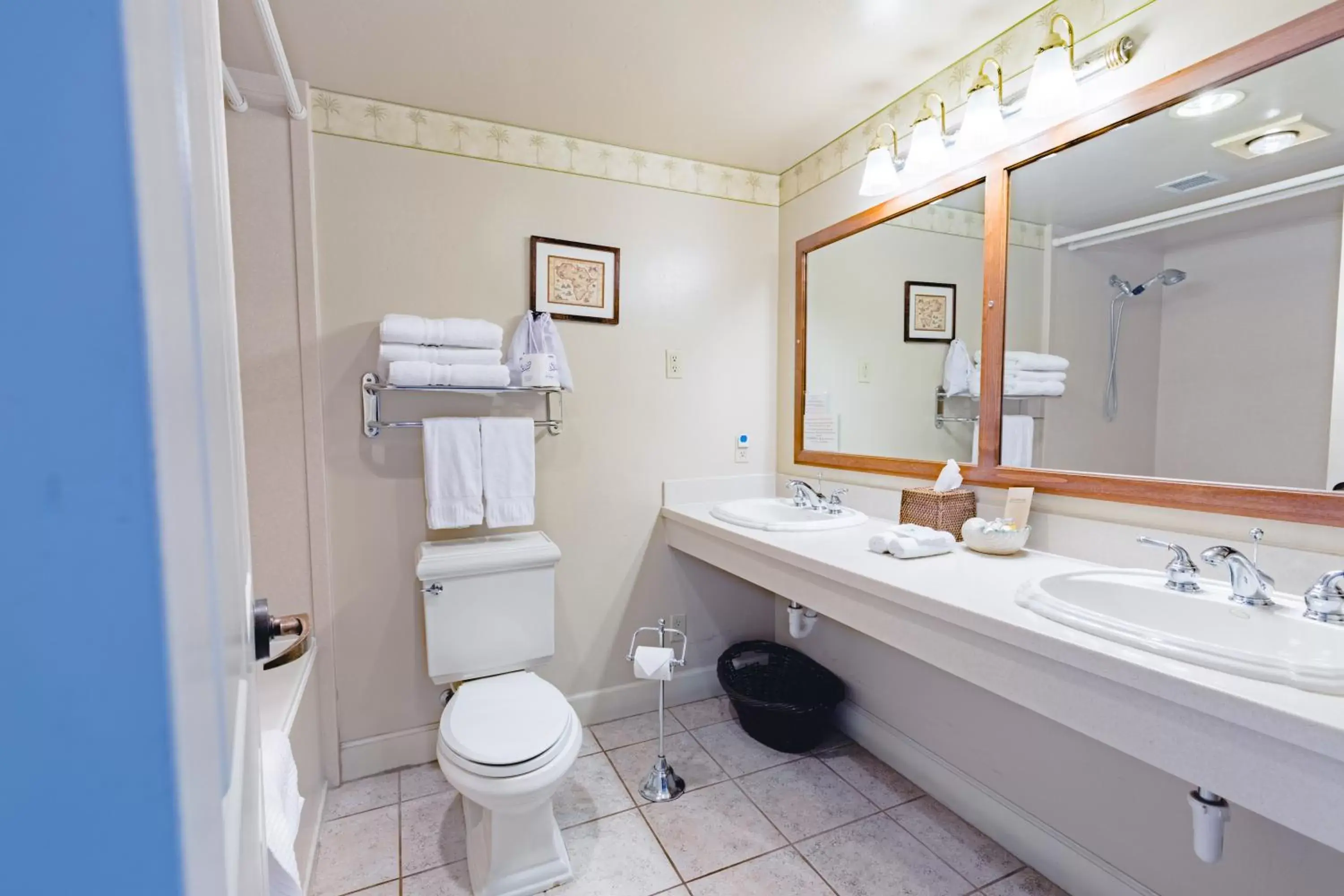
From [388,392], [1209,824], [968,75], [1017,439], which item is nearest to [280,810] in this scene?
[388,392]

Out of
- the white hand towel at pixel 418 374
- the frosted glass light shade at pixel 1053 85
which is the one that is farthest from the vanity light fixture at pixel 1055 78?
the white hand towel at pixel 418 374

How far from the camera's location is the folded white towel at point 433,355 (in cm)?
176

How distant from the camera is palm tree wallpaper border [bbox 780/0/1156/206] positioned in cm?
138

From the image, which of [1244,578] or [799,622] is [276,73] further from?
[1244,578]

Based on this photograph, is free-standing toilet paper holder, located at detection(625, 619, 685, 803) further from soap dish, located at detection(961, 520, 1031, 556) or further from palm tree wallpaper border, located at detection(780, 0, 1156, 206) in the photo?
palm tree wallpaper border, located at detection(780, 0, 1156, 206)

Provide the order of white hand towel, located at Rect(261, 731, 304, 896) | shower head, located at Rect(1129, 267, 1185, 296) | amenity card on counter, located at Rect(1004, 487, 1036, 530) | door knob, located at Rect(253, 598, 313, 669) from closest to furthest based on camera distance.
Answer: door knob, located at Rect(253, 598, 313, 669) → white hand towel, located at Rect(261, 731, 304, 896) → shower head, located at Rect(1129, 267, 1185, 296) → amenity card on counter, located at Rect(1004, 487, 1036, 530)

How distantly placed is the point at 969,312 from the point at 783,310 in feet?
2.90

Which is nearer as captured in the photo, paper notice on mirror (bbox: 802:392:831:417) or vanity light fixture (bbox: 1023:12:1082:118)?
vanity light fixture (bbox: 1023:12:1082:118)

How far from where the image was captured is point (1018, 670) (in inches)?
43.0

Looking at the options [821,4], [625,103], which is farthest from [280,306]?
[821,4]

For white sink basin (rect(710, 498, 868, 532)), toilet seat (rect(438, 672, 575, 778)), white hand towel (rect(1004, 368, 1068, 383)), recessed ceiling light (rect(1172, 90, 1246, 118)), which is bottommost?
toilet seat (rect(438, 672, 575, 778))

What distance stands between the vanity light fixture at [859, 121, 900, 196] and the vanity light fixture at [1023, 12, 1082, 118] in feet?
1.48

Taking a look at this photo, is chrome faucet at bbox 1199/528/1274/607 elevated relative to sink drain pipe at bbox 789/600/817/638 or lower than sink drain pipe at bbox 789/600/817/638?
elevated

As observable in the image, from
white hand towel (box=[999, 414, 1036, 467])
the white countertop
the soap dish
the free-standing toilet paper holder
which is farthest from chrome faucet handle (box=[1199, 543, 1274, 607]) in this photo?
the free-standing toilet paper holder
